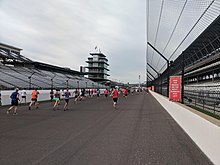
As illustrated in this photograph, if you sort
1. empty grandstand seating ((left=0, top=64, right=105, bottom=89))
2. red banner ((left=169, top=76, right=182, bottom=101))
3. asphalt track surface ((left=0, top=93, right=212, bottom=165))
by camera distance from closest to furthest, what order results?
asphalt track surface ((left=0, top=93, right=212, bottom=165)) < red banner ((left=169, top=76, right=182, bottom=101)) < empty grandstand seating ((left=0, top=64, right=105, bottom=89))

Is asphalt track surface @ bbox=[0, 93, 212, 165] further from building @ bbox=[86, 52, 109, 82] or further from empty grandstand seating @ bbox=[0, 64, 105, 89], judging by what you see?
building @ bbox=[86, 52, 109, 82]

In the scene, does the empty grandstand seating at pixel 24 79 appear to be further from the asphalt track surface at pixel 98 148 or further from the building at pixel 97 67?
the building at pixel 97 67

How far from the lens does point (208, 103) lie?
32.3 ft

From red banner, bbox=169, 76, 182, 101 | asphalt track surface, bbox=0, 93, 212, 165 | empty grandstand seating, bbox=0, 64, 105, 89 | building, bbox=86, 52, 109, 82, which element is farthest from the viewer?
building, bbox=86, 52, 109, 82

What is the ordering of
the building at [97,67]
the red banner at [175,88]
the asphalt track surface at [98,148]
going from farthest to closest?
the building at [97,67] < the red banner at [175,88] < the asphalt track surface at [98,148]

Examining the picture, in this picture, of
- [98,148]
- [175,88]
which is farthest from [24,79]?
[98,148]

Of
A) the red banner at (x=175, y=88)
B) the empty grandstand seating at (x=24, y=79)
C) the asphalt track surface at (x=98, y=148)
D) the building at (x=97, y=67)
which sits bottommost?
the asphalt track surface at (x=98, y=148)

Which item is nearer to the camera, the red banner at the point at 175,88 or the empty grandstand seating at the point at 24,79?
the red banner at the point at 175,88

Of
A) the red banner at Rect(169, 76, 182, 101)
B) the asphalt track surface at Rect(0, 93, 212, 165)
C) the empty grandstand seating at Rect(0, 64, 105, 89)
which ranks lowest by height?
the asphalt track surface at Rect(0, 93, 212, 165)

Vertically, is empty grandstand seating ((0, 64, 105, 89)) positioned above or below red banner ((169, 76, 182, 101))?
above

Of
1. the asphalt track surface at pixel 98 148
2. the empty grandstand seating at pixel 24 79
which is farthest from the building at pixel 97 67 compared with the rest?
the asphalt track surface at pixel 98 148

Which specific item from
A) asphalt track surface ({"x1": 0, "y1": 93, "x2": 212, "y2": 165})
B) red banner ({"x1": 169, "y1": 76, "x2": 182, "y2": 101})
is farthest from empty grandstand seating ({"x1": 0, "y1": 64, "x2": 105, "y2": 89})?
asphalt track surface ({"x1": 0, "y1": 93, "x2": 212, "y2": 165})

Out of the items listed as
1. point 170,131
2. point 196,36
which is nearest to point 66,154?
point 170,131

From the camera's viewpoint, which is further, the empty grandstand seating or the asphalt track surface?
the empty grandstand seating
